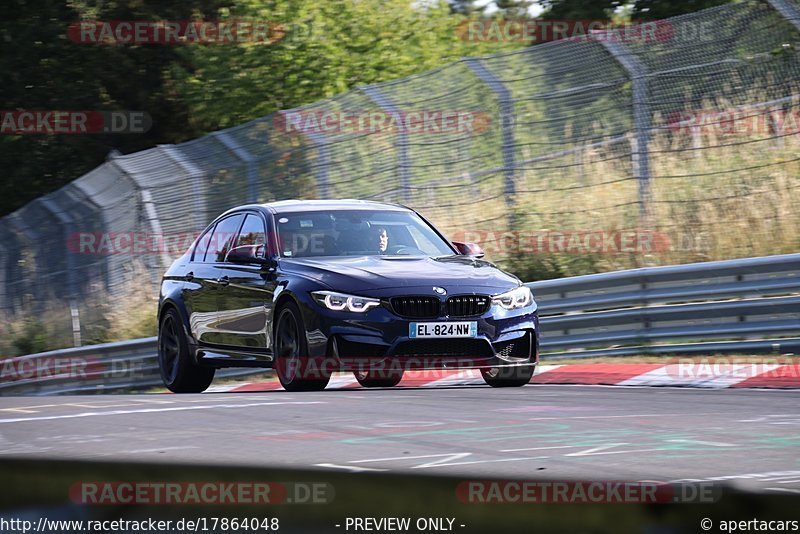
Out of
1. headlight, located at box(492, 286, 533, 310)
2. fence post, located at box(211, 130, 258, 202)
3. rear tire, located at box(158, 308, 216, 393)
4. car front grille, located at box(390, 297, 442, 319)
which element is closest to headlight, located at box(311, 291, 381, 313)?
car front grille, located at box(390, 297, 442, 319)

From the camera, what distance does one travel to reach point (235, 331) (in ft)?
37.6

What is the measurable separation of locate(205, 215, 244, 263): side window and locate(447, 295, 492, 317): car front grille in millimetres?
2630

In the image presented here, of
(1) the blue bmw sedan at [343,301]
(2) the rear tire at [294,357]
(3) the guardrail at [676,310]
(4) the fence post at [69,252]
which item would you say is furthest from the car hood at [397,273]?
(4) the fence post at [69,252]

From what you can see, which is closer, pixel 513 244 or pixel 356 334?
pixel 356 334

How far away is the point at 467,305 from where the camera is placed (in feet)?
33.7

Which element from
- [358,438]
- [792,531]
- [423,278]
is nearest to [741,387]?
[423,278]

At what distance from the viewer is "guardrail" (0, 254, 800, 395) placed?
12.3 meters

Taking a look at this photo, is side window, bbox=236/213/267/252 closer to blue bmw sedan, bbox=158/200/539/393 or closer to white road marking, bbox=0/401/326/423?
blue bmw sedan, bbox=158/200/539/393

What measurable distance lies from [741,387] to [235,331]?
12.9 feet

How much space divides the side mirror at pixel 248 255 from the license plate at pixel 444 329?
1.48 meters

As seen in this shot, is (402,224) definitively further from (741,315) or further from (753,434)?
(753,434)

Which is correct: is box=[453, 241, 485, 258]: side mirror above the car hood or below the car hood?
above

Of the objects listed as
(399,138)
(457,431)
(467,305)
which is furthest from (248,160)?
(457,431)

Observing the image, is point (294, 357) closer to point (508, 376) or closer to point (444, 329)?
point (444, 329)
